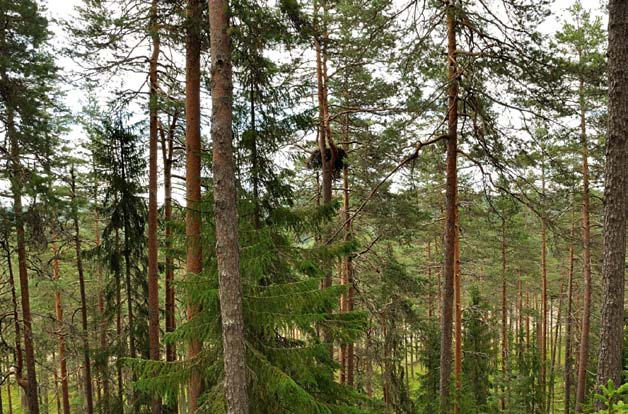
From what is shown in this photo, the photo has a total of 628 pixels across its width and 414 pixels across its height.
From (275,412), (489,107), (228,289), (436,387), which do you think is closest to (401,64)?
(489,107)

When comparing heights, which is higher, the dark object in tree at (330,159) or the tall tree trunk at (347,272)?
the dark object in tree at (330,159)

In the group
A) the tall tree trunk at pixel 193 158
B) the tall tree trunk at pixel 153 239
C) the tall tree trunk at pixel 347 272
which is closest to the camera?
the tall tree trunk at pixel 193 158

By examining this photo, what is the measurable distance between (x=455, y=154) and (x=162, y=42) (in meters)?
5.59

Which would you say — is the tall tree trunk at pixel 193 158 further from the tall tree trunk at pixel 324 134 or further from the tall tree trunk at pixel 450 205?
the tall tree trunk at pixel 450 205

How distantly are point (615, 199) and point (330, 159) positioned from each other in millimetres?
5437

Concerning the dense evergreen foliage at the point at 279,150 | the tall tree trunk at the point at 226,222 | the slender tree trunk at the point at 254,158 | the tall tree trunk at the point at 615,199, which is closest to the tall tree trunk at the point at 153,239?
the dense evergreen foliage at the point at 279,150

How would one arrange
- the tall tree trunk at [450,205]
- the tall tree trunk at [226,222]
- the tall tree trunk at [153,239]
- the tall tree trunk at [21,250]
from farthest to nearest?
the tall tree trunk at [153,239] → the tall tree trunk at [450,205] → the tall tree trunk at [21,250] → the tall tree trunk at [226,222]

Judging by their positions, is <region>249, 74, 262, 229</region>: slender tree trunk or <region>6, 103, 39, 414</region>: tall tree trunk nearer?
<region>249, 74, 262, 229</region>: slender tree trunk

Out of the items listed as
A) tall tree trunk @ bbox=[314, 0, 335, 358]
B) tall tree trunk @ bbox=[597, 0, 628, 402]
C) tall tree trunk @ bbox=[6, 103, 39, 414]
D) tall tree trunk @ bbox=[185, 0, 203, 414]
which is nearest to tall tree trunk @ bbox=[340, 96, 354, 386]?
tall tree trunk @ bbox=[314, 0, 335, 358]

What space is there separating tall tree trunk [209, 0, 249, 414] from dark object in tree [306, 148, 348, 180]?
4748 millimetres

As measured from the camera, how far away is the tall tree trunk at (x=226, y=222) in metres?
4.15

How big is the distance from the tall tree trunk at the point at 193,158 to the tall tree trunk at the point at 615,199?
4923 millimetres

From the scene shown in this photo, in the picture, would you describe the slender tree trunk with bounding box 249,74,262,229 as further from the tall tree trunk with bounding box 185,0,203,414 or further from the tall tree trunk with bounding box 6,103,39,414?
the tall tree trunk with bounding box 6,103,39,414

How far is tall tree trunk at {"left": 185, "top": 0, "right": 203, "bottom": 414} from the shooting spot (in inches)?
209
